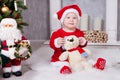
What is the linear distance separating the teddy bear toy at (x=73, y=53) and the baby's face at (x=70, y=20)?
0.08 m

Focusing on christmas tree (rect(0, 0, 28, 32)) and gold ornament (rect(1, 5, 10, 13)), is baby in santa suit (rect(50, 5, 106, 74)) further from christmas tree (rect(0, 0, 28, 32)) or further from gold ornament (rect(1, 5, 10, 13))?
gold ornament (rect(1, 5, 10, 13))

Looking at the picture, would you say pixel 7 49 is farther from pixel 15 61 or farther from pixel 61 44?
pixel 61 44

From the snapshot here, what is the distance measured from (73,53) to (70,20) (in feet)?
0.75

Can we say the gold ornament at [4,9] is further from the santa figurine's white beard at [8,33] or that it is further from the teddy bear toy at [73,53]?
the teddy bear toy at [73,53]

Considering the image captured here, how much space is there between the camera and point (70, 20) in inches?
65.0

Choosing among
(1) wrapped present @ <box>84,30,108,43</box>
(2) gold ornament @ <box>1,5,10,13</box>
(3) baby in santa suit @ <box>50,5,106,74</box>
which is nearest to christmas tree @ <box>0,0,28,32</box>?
(2) gold ornament @ <box>1,5,10,13</box>

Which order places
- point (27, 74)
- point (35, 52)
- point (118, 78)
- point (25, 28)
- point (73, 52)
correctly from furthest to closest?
point (25, 28) < point (35, 52) < point (73, 52) < point (27, 74) < point (118, 78)

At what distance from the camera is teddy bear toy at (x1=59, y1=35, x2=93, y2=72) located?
5.13ft

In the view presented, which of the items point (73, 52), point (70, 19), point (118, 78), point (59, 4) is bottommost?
point (118, 78)

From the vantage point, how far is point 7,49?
138cm

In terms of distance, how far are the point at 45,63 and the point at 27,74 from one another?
0.26 meters

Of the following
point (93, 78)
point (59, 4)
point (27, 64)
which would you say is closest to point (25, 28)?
point (59, 4)

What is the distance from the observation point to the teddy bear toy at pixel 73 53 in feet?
5.13

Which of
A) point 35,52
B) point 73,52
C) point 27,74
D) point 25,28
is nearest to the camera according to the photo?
point 27,74
